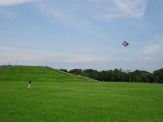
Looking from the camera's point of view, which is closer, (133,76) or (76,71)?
(133,76)

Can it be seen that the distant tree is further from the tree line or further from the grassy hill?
the grassy hill

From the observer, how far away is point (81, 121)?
11.9m

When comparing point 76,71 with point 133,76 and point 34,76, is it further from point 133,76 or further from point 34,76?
point 34,76

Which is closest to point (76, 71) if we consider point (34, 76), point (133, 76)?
point (133, 76)

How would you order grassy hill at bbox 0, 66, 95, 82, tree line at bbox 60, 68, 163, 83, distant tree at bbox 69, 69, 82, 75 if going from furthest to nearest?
distant tree at bbox 69, 69, 82, 75 < tree line at bbox 60, 68, 163, 83 < grassy hill at bbox 0, 66, 95, 82

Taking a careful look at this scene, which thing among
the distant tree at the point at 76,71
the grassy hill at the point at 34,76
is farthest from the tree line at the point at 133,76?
the grassy hill at the point at 34,76

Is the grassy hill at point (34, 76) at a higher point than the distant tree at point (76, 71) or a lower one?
lower

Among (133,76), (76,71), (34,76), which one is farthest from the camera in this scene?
(76,71)

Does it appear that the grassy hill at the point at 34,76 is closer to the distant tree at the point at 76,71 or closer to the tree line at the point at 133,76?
the tree line at the point at 133,76

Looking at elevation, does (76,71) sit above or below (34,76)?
above

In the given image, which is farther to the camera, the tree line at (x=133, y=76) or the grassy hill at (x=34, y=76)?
the tree line at (x=133, y=76)

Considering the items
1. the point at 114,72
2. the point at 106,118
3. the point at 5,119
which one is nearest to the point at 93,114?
the point at 106,118

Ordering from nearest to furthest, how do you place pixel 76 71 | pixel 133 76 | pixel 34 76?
pixel 34 76 < pixel 133 76 < pixel 76 71

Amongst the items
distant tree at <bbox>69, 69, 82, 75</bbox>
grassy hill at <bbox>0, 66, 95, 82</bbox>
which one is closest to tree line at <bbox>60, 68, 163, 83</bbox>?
distant tree at <bbox>69, 69, 82, 75</bbox>
